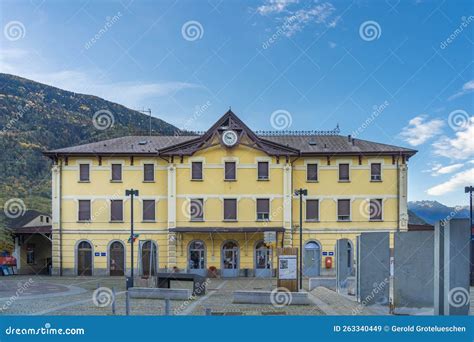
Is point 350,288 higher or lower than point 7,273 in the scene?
higher

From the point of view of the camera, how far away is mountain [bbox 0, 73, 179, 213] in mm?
31969

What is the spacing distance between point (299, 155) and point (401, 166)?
5.72 m

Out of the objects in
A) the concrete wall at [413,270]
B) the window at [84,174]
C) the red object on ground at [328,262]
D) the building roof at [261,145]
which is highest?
the building roof at [261,145]

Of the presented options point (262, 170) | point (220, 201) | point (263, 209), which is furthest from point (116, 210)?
point (262, 170)

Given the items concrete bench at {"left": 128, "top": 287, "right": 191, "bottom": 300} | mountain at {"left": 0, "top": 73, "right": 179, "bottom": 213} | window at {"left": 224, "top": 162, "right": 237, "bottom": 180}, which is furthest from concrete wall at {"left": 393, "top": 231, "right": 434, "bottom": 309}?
mountain at {"left": 0, "top": 73, "right": 179, "bottom": 213}

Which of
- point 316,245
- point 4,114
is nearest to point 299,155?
point 316,245

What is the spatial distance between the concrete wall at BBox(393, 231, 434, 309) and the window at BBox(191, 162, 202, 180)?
16.9 meters

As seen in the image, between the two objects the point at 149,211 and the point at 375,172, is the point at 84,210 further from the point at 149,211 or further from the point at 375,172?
the point at 375,172

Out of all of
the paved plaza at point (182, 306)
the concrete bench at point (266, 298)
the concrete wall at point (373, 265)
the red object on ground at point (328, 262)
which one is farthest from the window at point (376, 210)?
the concrete bench at point (266, 298)

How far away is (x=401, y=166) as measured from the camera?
2723 cm

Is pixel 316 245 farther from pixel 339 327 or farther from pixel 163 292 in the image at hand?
pixel 339 327

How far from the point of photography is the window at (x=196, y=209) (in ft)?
91.8

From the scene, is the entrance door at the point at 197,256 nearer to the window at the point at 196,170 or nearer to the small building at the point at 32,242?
the window at the point at 196,170

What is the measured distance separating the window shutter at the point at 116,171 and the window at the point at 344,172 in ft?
42.1
